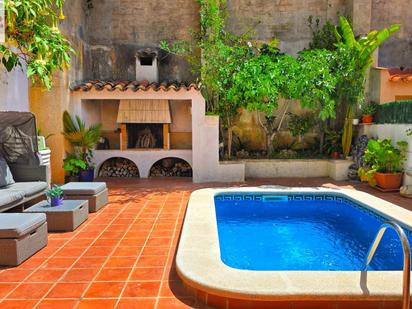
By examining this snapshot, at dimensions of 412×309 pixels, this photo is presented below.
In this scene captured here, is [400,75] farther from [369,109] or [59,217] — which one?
[59,217]

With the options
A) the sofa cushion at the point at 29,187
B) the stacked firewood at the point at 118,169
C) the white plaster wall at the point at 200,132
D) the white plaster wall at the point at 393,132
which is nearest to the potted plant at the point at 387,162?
the white plaster wall at the point at 393,132

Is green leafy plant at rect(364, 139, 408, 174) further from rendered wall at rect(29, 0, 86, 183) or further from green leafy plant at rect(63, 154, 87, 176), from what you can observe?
rendered wall at rect(29, 0, 86, 183)

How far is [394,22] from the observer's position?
14289 mm

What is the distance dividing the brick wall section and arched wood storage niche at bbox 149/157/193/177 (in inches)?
372

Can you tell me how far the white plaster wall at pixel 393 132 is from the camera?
9.91 m

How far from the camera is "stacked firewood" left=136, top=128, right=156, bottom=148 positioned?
1298cm

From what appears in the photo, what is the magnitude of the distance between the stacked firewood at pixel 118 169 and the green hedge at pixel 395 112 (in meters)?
8.99

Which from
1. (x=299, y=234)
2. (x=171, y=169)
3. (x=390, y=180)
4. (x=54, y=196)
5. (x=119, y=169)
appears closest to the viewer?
(x=54, y=196)

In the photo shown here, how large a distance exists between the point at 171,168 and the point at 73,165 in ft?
12.4

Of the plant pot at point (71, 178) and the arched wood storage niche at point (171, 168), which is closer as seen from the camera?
the plant pot at point (71, 178)

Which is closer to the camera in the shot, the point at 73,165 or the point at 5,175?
the point at 5,175

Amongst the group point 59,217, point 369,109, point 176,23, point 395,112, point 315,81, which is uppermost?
point 176,23

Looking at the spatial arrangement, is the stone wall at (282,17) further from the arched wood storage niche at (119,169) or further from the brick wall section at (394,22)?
the arched wood storage niche at (119,169)

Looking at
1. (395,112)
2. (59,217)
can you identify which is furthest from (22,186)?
(395,112)
